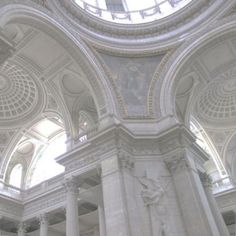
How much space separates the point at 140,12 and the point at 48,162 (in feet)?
37.3

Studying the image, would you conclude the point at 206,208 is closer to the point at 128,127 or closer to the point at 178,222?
the point at 178,222

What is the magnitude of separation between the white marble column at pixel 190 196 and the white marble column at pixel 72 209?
13.3ft

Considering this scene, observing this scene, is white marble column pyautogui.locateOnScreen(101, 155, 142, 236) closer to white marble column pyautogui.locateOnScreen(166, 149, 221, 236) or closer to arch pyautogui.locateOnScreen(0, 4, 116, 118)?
white marble column pyautogui.locateOnScreen(166, 149, 221, 236)

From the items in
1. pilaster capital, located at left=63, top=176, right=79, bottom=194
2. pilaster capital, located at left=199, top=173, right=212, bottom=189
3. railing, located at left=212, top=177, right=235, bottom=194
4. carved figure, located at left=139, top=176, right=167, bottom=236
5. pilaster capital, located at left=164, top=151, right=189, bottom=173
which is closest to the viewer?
carved figure, located at left=139, top=176, right=167, bottom=236

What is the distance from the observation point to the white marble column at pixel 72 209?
38.2 feet

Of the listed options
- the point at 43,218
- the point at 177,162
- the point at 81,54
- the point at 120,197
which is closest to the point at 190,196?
the point at 177,162

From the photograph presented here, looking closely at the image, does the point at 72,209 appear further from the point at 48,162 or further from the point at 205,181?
the point at 48,162

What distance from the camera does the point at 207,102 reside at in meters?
19.1

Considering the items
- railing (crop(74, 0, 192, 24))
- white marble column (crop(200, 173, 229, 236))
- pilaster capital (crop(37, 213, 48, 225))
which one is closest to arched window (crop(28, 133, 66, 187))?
pilaster capital (crop(37, 213, 48, 225))

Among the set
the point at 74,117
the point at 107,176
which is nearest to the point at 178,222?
the point at 107,176

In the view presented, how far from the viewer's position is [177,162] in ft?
39.3

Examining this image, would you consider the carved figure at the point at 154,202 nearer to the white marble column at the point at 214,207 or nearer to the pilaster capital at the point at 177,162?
the pilaster capital at the point at 177,162

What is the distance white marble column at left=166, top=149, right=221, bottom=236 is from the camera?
10500 mm

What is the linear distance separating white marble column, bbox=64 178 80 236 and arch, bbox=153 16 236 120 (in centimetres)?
501
